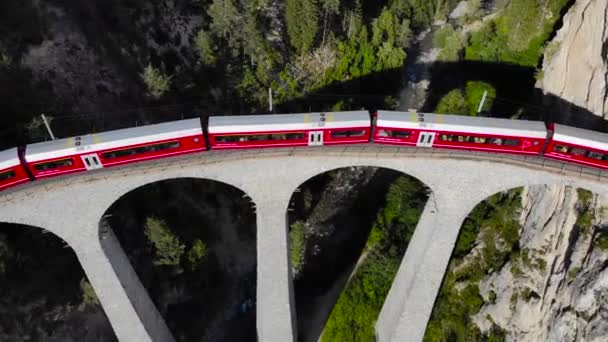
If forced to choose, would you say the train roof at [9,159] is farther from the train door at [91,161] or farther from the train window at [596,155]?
the train window at [596,155]

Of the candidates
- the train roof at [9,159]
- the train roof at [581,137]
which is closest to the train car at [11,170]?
the train roof at [9,159]

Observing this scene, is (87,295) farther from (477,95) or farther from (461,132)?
(477,95)

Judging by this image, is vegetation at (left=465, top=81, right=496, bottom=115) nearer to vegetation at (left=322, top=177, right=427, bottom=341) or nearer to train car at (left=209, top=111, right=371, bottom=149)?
vegetation at (left=322, top=177, right=427, bottom=341)

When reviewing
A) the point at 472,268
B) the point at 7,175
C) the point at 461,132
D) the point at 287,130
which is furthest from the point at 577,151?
the point at 7,175

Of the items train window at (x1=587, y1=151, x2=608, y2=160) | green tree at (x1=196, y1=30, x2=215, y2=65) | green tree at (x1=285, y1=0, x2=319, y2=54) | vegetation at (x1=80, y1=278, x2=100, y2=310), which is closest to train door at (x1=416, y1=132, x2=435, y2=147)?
train window at (x1=587, y1=151, x2=608, y2=160)

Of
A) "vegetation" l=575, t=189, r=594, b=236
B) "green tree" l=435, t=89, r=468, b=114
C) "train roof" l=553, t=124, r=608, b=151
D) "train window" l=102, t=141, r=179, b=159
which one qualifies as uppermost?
"train roof" l=553, t=124, r=608, b=151

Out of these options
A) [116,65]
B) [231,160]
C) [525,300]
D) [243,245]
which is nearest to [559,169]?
[525,300]
